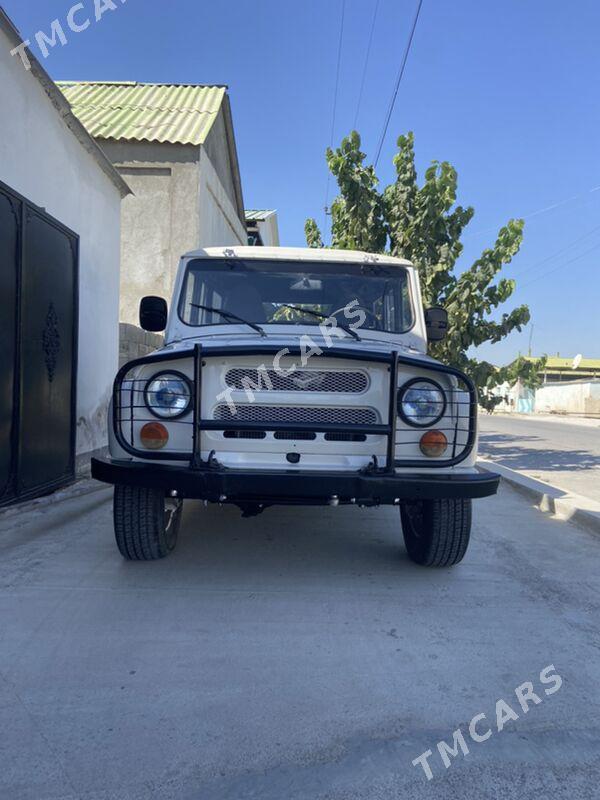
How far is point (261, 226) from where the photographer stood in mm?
23047

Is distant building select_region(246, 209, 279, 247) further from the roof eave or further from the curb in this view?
the curb

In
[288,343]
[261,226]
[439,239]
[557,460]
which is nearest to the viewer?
[288,343]

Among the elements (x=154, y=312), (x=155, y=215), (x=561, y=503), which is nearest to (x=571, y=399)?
(x=155, y=215)

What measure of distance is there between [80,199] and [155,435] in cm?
433

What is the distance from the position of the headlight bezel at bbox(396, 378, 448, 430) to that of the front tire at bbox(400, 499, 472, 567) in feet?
1.52

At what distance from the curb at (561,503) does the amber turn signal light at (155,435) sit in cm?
288

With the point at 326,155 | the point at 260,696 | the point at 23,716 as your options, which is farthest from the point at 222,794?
the point at 326,155

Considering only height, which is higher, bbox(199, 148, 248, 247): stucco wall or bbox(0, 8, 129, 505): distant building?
bbox(199, 148, 248, 247): stucco wall

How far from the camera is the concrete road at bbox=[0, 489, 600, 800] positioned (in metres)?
1.90

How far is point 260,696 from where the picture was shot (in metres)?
2.32

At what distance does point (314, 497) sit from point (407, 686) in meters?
1.00

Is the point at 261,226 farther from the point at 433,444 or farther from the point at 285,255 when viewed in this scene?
the point at 433,444
